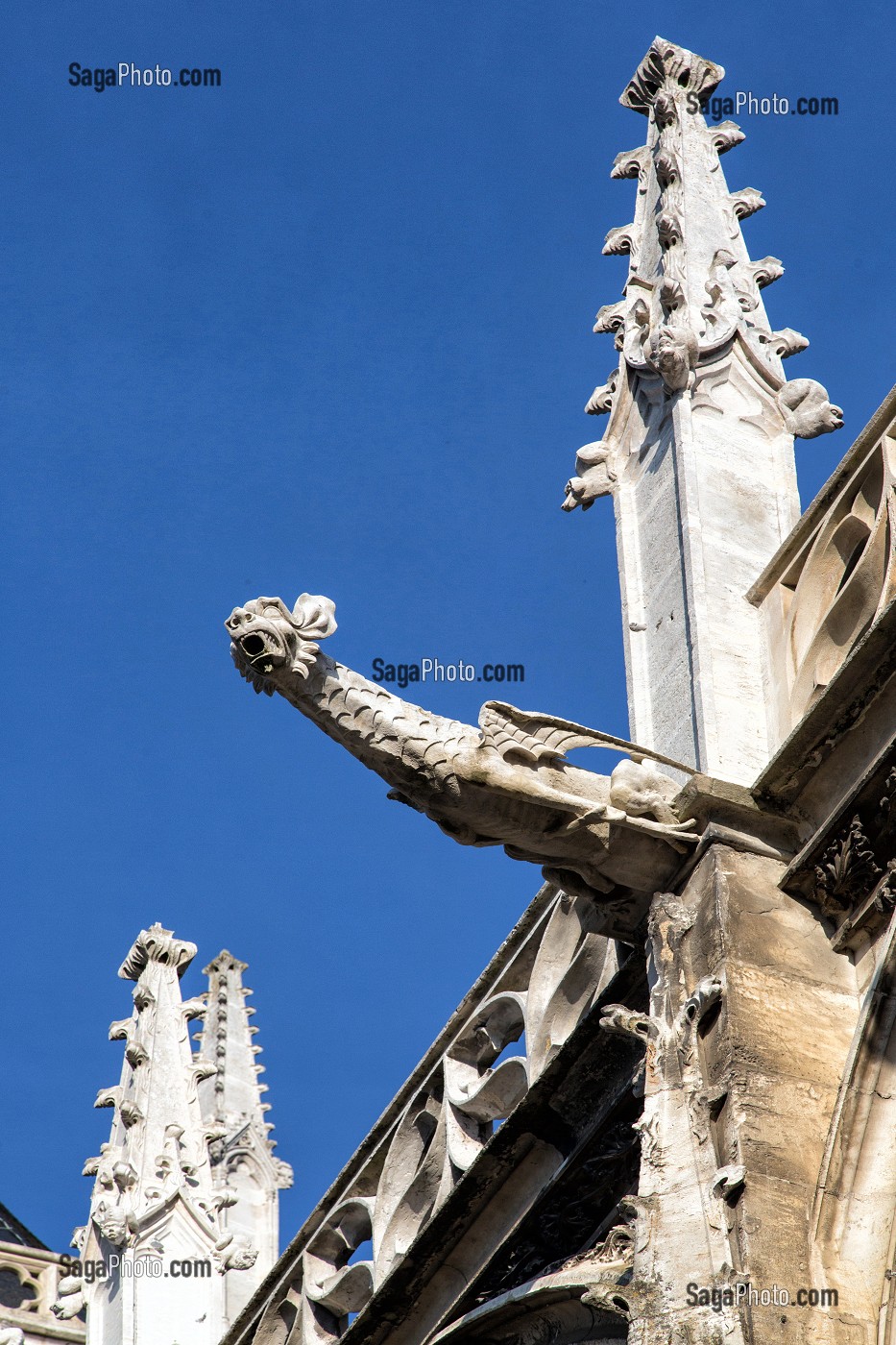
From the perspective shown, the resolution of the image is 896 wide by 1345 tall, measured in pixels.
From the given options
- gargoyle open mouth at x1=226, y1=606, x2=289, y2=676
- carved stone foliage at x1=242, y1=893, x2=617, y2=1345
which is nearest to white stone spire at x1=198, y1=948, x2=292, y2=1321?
carved stone foliage at x1=242, y1=893, x2=617, y2=1345

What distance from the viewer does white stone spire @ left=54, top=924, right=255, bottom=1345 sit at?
11.1 meters

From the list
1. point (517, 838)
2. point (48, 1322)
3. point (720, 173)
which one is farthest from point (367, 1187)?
point (48, 1322)

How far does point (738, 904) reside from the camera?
24.2 feet

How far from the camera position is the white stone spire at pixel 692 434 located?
867 centimetres

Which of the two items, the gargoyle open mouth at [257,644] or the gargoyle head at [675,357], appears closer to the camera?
the gargoyle open mouth at [257,644]

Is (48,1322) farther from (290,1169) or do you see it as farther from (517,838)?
(517,838)

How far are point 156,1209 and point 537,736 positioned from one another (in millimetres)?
4686

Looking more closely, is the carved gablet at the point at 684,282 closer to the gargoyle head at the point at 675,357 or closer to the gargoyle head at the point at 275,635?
the gargoyle head at the point at 675,357

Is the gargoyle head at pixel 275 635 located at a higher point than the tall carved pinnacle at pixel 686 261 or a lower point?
lower

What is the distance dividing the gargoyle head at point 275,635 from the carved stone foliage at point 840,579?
161 cm

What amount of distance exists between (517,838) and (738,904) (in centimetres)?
74

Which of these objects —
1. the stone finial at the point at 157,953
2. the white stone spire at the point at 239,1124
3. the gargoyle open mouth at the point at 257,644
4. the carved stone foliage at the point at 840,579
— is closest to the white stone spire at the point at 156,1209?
the stone finial at the point at 157,953

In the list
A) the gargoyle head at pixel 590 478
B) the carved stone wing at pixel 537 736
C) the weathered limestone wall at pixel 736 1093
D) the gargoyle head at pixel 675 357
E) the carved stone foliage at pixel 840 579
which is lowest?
the weathered limestone wall at pixel 736 1093

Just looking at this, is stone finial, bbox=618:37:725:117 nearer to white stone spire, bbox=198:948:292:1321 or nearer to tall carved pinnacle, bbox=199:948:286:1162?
white stone spire, bbox=198:948:292:1321
